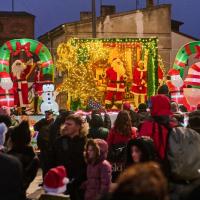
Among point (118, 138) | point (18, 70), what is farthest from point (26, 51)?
point (118, 138)

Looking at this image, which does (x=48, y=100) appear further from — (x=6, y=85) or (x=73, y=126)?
(x=73, y=126)

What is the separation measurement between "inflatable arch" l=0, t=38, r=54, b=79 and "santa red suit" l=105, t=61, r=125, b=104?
6.83 ft

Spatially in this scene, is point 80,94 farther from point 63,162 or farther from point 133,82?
point 63,162

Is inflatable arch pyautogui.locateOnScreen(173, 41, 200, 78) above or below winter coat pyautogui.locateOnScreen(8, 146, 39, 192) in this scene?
above

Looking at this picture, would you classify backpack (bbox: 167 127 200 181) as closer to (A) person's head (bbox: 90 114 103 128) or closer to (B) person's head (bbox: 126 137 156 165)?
(B) person's head (bbox: 126 137 156 165)

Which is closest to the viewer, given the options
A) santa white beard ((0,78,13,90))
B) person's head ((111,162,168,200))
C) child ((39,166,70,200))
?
person's head ((111,162,168,200))

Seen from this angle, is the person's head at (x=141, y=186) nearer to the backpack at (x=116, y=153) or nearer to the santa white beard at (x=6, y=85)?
the backpack at (x=116, y=153)

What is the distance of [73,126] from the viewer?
282 inches

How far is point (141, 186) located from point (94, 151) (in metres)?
3.85

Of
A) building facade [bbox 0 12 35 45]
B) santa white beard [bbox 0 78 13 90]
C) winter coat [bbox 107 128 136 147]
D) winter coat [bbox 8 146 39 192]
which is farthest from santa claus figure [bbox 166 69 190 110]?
building facade [bbox 0 12 35 45]

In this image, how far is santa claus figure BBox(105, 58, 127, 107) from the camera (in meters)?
21.9

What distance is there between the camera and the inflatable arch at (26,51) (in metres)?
22.2

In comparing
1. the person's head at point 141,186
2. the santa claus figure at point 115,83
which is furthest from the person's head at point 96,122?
the santa claus figure at point 115,83

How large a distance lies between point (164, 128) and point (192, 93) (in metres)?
13.0
